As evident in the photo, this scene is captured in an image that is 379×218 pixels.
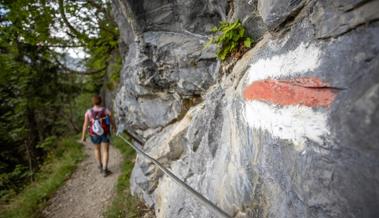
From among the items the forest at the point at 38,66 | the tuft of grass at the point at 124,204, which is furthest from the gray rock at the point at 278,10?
the forest at the point at 38,66

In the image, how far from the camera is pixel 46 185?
821 cm

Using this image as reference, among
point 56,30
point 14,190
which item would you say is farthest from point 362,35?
point 56,30

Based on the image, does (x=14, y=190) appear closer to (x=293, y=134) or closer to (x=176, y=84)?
(x=176, y=84)

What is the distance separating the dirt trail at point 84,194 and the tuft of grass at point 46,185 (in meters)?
0.21

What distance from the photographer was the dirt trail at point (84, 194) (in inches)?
275

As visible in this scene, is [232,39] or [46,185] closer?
[232,39]

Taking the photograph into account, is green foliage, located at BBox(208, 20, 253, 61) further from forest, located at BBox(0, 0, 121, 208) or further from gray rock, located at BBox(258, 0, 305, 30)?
forest, located at BBox(0, 0, 121, 208)

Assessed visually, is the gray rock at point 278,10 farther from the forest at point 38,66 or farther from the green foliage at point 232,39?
the forest at point 38,66

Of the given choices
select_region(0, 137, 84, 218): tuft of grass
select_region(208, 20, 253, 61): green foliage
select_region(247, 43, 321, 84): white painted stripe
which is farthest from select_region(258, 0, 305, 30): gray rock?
select_region(0, 137, 84, 218): tuft of grass

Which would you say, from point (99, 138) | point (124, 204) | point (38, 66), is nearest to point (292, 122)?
point (124, 204)

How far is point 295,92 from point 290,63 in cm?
29

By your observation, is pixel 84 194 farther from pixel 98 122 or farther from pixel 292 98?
pixel 292 98

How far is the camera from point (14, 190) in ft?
33.9

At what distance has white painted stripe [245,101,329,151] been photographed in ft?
6.58
